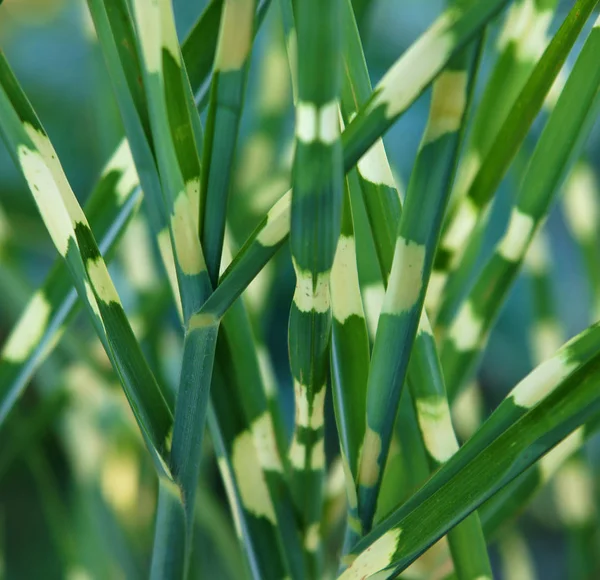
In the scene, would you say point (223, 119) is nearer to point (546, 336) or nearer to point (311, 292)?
point (311, 292)

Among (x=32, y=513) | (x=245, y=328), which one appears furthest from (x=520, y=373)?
(x=245, y=328)

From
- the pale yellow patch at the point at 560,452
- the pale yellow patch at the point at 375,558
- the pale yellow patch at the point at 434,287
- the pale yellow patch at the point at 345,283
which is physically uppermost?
the pale yellow patch at the point at 434,287

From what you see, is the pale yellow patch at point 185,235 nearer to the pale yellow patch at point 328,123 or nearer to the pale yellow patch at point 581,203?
the pale yellow patch at point 328,123

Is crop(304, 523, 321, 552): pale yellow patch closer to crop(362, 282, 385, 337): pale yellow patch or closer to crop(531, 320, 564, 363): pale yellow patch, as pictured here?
crop(362, 282, 385, 337): pale yellow patch

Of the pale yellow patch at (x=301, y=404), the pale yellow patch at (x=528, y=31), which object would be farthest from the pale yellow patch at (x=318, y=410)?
the pale yellow patch at (x=528, y=31)

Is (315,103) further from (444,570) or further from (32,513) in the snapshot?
(32,513)

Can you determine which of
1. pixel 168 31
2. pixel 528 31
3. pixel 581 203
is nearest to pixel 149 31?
pixel 168 31

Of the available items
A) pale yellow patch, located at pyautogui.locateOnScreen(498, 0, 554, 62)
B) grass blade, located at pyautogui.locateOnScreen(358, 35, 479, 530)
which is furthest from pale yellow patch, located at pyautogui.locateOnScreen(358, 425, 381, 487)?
pale yellow patch, located at pyautogui.locateOnScreen(498, 0, 554, 62)
